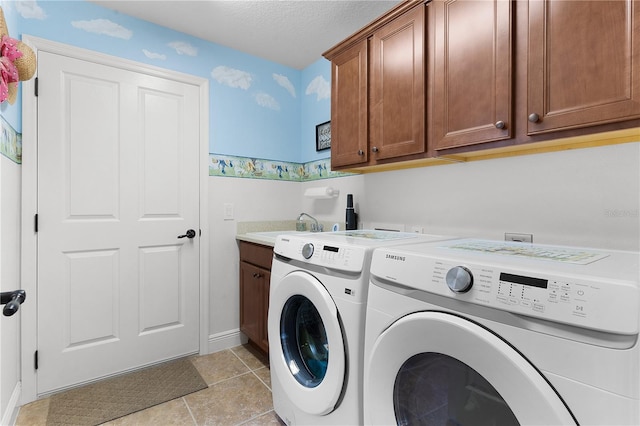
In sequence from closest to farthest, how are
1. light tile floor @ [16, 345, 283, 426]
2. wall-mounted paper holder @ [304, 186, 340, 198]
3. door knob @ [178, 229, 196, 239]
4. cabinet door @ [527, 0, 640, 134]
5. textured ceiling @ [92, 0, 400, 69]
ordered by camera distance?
cabinet door @ [527, 0, 640, 134] < light tile floor @ [16, 345, 283, 426] < textured ceiling @ [92, 0, 400, 69] < door knob @ [178, 229, 196, 239] < wall-mounted paper holder @ [304, 186, 340, 198]

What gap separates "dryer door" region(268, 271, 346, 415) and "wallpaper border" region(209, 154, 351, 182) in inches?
46.3

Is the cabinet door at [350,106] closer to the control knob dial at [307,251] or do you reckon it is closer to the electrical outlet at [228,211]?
the control knob dial at [307,251]

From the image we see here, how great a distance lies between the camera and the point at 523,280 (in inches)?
27.9

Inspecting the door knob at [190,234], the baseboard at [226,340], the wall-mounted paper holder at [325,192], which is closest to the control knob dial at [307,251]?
the wall-mounted paper holder at [325,192]

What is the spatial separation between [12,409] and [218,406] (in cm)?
102

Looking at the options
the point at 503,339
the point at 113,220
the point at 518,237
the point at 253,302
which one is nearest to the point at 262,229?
the point at 253,302

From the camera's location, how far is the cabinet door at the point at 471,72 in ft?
3.93

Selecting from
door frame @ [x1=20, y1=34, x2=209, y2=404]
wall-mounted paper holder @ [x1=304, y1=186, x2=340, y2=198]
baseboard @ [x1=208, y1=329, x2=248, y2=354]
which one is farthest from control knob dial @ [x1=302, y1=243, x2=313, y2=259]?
door frame @ [x1=20, y1=34, x2=209, y2=404]

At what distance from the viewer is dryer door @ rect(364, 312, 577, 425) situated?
0.66 metres

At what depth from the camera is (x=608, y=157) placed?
1184 mm

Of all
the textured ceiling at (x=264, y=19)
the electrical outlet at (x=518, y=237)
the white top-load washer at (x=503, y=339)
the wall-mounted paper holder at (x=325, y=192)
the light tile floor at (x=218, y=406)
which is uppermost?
the textured ceiling at (x=264, y=19)

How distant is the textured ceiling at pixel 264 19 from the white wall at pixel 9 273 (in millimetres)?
1223

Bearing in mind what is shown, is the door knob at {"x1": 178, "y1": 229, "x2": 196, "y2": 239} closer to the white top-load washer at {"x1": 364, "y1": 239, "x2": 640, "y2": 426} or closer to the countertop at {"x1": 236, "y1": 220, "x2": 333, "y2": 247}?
the countertop at {"x1": 236, "y1": 220, "x2": 333, "y2": 247}

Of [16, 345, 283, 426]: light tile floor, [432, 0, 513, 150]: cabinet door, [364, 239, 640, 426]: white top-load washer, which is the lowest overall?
[16, 345, 283, 426]: light tile floor
